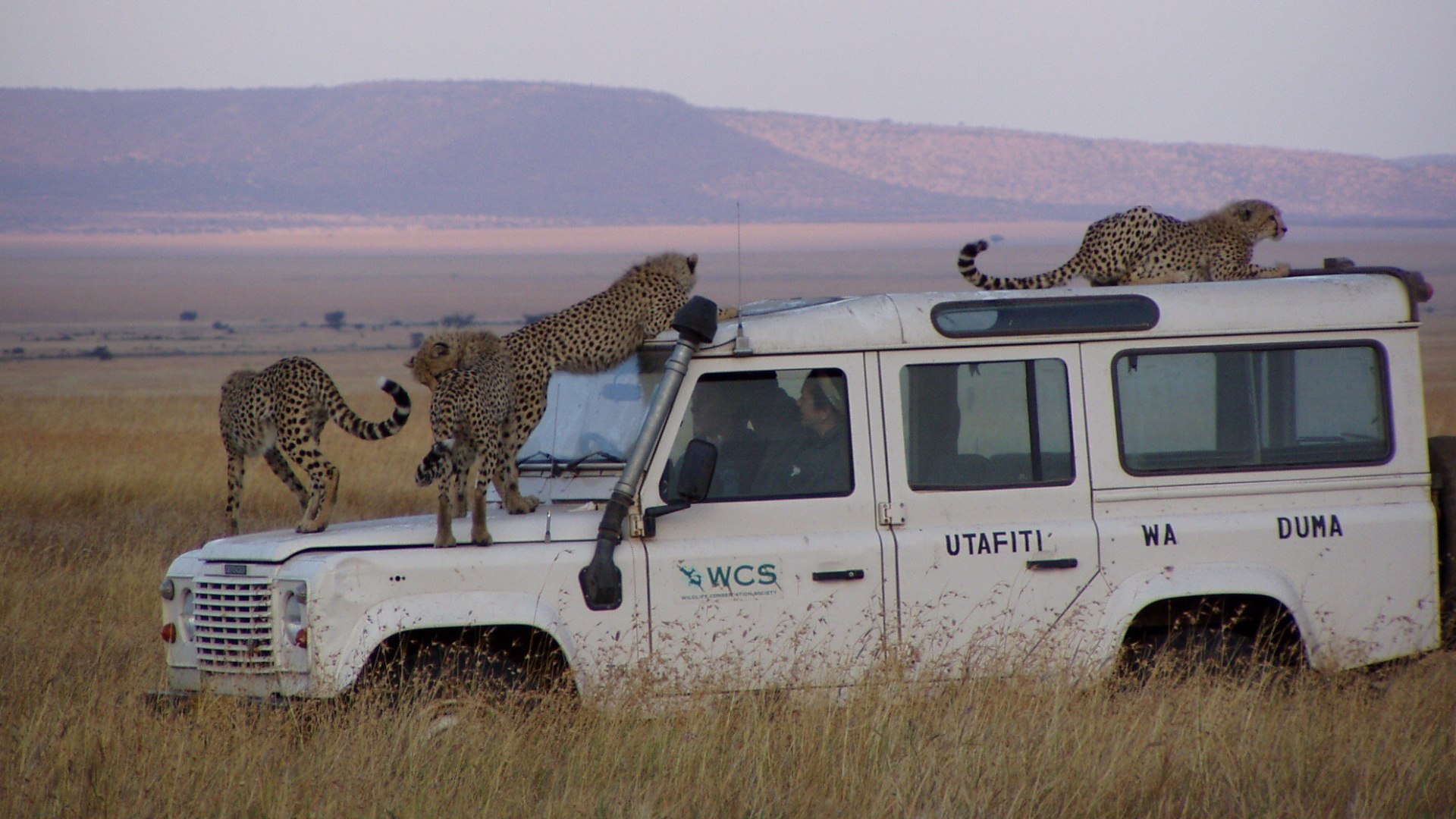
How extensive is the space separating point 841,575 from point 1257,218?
3039 mm

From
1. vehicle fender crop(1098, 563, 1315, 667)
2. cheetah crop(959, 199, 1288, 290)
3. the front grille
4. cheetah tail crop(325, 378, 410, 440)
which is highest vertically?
cheetah crop(959, 199, 1288, 290)

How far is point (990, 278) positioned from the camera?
6.21m

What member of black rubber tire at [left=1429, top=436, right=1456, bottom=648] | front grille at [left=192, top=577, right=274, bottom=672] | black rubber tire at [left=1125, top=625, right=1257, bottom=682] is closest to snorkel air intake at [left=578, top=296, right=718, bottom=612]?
front grille at [left=192, top=577, right=274, bottom=672]

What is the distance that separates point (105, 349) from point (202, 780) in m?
59.4

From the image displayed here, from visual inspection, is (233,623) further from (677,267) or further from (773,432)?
(677,267)

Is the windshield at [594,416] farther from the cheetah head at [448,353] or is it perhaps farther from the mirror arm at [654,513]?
the mirror arm at [654,513]

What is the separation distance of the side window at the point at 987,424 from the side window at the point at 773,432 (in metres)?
0.25

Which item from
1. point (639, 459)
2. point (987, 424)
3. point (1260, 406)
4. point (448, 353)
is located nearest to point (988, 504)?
point (987, 424)

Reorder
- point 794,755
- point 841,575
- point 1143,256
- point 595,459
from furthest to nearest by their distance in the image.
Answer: point 1143,256
point 595,459
point 841,575
point 794,755

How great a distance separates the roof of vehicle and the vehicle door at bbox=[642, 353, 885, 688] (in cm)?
11

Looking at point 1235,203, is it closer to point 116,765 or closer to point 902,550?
point 902,550

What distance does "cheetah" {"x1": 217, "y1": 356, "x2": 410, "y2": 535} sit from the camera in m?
5.78

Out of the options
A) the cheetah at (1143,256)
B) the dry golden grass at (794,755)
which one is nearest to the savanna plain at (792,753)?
the dry golden grass at (794,755)

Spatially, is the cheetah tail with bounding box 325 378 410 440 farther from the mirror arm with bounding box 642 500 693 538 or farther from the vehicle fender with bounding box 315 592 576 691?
the mirror arm with bounding box 642 500 693 538
